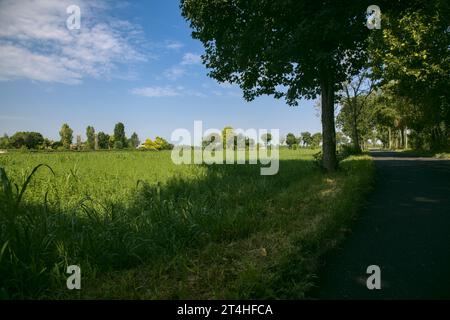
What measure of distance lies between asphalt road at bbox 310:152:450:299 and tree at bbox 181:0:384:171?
5363 mm

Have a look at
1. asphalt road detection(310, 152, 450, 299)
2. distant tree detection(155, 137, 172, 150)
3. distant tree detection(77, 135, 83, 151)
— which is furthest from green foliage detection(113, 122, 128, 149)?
asphalt road detection(310, 152, 450, 299)

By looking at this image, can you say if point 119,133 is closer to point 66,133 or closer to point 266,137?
point 66,133

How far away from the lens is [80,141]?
110 meters

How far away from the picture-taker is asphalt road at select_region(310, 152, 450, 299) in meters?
3.77

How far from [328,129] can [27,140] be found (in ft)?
327

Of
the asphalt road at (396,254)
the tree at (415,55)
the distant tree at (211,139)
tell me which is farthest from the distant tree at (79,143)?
the asphalt road at (396,254)

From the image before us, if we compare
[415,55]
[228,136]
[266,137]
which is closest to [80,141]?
[228,136]

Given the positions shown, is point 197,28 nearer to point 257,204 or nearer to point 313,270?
point 257,204

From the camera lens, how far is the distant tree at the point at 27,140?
91175mm

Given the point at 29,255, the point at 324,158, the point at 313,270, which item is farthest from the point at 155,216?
the point at 324,158

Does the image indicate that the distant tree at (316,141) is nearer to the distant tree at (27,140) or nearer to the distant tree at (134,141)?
the distant tree at (134,141)

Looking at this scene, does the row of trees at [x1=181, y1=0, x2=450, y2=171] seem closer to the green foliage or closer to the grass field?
the grass field

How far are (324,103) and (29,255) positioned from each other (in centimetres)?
1173

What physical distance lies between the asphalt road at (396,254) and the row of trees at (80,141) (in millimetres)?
88522
